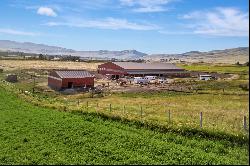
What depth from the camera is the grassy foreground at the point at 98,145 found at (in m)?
21.6

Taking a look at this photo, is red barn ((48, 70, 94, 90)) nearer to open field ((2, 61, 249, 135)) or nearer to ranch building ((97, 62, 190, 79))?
open field ((2, 61, 249, 135))

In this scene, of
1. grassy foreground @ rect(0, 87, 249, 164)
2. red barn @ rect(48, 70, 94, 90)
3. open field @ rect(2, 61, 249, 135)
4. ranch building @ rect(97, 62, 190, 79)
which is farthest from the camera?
ranch building @ rect(97, 62, 190, 79)

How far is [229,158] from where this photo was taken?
20.8 meters

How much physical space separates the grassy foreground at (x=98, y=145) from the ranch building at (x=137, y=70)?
7246 centimetres

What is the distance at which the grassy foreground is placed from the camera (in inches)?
851

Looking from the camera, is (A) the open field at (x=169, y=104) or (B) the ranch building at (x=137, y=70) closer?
(A) the open field at (x=169, y=104)

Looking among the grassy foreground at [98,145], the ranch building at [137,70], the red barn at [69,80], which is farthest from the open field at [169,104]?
the ranch building at [137,70]

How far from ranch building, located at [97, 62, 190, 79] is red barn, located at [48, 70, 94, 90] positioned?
26.4 metres

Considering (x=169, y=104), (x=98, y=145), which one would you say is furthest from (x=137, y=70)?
(x=98, y=145)

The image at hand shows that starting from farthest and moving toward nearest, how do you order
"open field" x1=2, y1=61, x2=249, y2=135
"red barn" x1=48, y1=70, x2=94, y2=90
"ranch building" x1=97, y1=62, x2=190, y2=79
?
"ranch building" x1=97, y1=62, x2=190, y2=79
"red barn" x1=48, y1=70, x2=94, y2=90
"open field" x1=2, y1=61, x2=249, y2=135

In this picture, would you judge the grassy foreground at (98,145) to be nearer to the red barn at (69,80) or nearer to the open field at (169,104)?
the open field at (169,104)

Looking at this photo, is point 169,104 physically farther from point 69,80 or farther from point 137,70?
point 137,70

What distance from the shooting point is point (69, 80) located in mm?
76625

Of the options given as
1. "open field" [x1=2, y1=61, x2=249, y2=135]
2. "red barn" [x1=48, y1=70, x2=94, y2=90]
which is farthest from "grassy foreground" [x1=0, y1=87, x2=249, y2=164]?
"red barn" [x1=48, y1=70, x2=94, y2=90]
